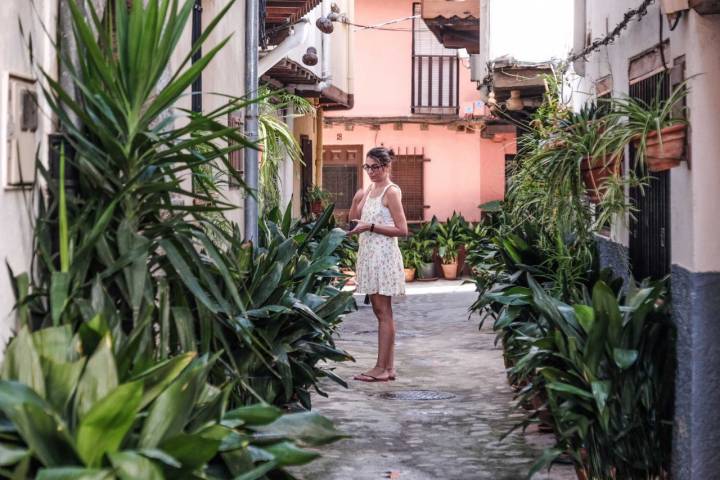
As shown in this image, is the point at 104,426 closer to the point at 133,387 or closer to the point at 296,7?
the point at 133,387

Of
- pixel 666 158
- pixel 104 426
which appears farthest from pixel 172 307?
pixel 666 158

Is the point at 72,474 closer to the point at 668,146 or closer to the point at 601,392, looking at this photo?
the point at 601,392

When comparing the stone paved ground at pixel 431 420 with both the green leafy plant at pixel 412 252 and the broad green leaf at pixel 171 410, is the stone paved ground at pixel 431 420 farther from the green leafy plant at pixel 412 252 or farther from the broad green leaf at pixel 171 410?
the green leafy plant at pixel 412 252

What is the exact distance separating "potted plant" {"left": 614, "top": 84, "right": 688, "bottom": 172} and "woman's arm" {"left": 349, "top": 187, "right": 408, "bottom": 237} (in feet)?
11.8

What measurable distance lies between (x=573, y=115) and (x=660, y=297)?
1.72 m

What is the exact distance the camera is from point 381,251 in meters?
9.09

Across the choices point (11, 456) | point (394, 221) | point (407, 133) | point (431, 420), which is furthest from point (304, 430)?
point (407, 133)

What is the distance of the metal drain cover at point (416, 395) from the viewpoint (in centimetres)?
863

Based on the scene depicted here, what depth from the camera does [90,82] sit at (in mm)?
4047

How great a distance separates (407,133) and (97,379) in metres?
22.6

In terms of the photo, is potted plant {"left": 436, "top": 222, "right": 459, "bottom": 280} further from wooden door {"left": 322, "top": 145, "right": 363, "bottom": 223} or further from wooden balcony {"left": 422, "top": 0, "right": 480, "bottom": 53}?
wooden door {"left": 322, "top": 145, "right": 363, "bottom": 223}

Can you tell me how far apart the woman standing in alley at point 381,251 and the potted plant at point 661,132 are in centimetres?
362

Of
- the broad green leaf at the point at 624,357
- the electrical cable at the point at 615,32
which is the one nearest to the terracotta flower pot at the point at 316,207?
the electrical cable at the point at 615,32

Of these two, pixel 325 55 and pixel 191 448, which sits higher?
pixel 325 55
